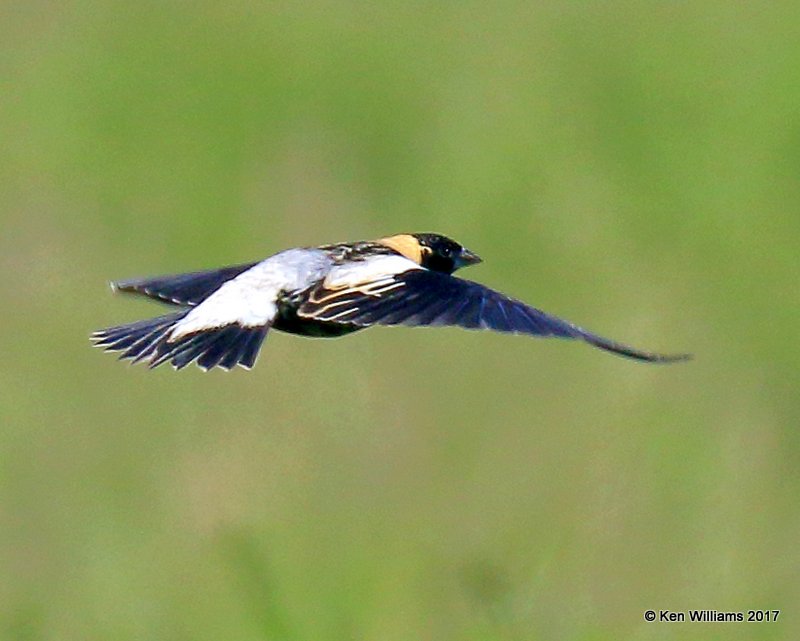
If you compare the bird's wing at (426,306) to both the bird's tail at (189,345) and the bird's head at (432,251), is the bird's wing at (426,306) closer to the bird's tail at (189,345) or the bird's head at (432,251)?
the bird's tail at (189,345)

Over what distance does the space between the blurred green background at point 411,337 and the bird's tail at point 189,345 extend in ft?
1.34

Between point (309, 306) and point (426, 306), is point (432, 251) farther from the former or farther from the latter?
point (426, 306)

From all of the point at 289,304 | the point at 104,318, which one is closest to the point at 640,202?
the point at 104,318

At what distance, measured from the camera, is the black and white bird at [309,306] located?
4438mm

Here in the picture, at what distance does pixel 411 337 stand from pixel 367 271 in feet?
7.88

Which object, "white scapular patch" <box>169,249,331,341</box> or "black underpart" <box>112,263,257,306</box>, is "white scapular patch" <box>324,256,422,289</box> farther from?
"black underpart" <box>112,263,257,306</box>

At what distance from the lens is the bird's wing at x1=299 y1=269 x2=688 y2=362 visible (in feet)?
14.3

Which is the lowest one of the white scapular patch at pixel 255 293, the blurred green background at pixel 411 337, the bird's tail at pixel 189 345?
the blurred green background at pixel 411 337

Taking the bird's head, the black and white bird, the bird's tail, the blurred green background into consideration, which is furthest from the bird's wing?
the bird's head

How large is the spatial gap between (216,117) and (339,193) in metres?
2.64

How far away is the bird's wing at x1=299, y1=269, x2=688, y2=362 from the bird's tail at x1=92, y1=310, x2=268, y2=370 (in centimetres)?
16

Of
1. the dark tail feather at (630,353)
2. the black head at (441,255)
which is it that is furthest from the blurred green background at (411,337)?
the black head at (441,255)

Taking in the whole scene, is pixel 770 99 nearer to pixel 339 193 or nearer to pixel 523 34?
pixel 523 34

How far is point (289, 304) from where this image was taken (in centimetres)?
473
